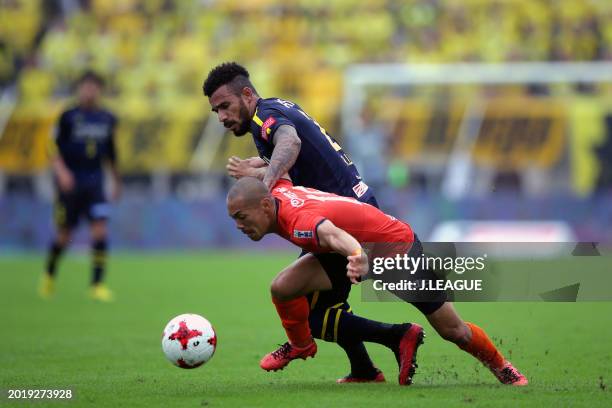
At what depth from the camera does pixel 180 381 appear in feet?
24.1

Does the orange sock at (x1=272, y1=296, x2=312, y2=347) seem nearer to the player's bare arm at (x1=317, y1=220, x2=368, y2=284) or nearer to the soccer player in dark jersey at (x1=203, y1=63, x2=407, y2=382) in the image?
the soccer player in dark jersey at (x1=203, y1=63, x2=407, y2=382)

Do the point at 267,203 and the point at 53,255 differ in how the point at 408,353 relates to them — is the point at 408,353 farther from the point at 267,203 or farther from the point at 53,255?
the point at 53,255

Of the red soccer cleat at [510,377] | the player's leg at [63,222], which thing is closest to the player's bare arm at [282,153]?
the red soccer cleat at [510,377]

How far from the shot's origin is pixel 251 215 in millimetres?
6453

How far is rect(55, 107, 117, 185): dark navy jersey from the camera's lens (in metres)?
14.2

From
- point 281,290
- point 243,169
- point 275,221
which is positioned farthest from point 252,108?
point 281,290

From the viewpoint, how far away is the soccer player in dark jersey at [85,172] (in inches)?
556

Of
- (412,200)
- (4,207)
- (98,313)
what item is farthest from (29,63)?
(98,313)

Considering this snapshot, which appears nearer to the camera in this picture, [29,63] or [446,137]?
[446,137]

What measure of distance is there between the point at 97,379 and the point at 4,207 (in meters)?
16.7

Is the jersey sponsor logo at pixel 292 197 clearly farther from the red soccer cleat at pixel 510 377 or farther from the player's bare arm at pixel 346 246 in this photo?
the red soccer cleat at pixel 510 377

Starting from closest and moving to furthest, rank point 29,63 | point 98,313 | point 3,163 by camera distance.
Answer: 1. point 98,313
2. point 3,163
3. point 29,63

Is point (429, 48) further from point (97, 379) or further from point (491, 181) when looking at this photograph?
point (97, 379)

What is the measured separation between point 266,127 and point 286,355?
4.70 feet
